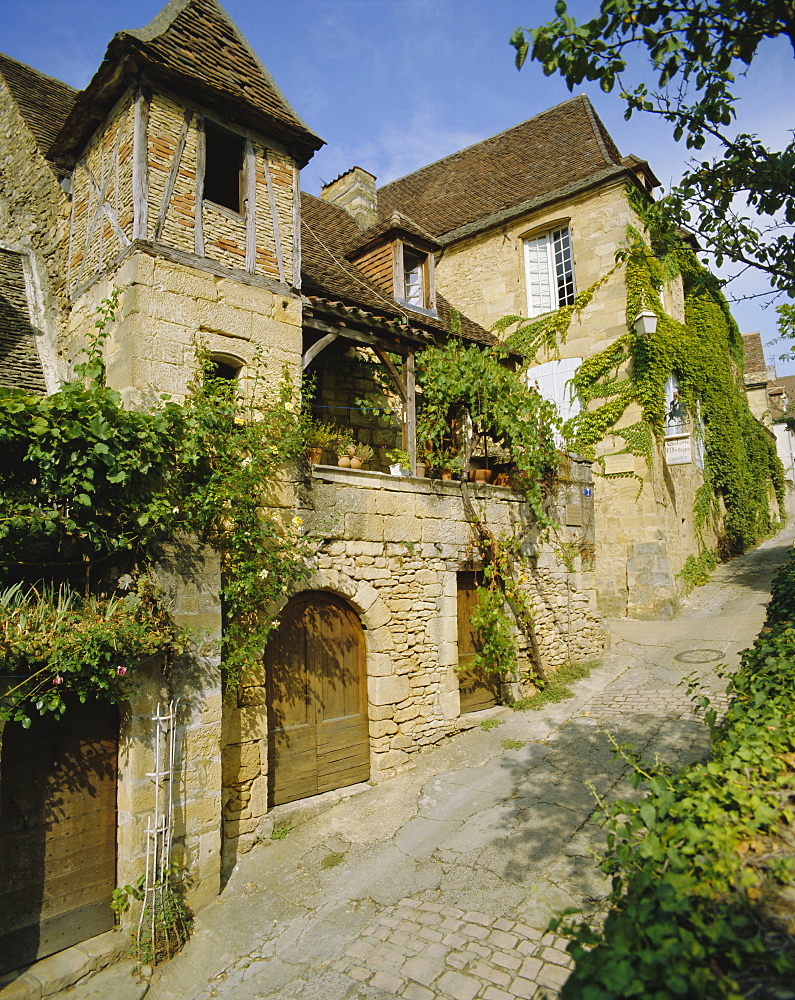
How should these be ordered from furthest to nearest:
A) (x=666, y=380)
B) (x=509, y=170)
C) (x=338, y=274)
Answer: (x=509, y=170) → (x=666, y=380) → (x=338, y=274)

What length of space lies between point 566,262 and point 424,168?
6776mm

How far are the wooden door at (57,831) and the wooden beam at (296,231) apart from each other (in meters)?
4.77

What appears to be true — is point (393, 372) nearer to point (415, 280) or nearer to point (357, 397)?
point (357, 397)

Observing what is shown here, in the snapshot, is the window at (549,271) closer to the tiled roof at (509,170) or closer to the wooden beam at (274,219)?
the tiled roof at (509,170)

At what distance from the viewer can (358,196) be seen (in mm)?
12945

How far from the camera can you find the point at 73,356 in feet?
23.3

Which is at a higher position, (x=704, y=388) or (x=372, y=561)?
(x=704, y=388)

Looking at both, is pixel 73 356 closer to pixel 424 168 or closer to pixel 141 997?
pixel 141 997

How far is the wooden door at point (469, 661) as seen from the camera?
8234 mm

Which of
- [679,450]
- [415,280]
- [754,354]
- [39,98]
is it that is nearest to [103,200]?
[39,98]

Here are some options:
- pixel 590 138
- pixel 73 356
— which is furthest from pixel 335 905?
pixel 590 138

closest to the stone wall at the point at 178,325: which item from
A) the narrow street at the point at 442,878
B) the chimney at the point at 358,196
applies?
the narrow street at the point at 442,878

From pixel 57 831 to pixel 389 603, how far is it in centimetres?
384

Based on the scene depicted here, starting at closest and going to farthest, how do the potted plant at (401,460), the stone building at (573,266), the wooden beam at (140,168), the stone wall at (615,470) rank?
the wooden beam at (140,168)
the potted plant at (401,460)
the stone wall at (615,470)
the stone building at (573,266)
